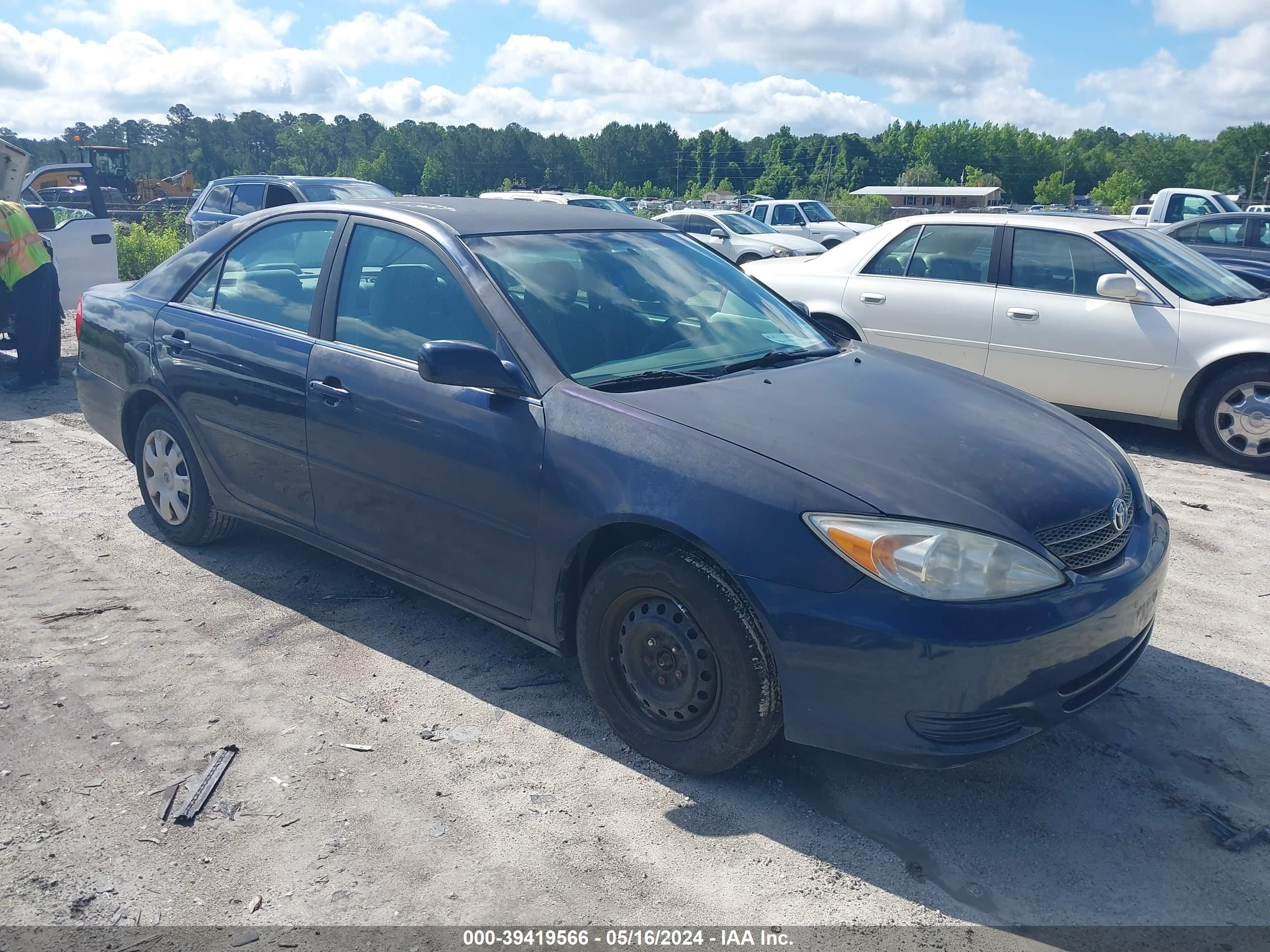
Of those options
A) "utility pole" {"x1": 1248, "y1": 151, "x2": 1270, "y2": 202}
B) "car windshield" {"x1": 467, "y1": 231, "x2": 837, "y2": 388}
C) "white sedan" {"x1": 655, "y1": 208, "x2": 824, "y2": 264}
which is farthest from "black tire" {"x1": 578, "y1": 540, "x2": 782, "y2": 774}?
"utility pole" {"x1": 1248, "y1": 151, "x2": 1270, "y2": 202}

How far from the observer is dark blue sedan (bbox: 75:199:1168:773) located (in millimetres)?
2725

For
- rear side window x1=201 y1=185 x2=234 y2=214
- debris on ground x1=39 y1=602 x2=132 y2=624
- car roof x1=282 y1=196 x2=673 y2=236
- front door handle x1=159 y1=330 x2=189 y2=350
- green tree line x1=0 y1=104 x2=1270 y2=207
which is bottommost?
debris on ground x1=39 y1=602 x2=132 y2=624

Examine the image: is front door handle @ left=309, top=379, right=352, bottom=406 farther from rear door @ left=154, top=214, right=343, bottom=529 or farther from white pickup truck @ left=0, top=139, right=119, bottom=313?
white pickup truck @ left=0, top=139, right=119, bottom=313

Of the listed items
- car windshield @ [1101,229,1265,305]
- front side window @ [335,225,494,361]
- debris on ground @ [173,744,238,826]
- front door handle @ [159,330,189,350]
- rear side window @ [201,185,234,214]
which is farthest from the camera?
rear side window @ [201,185,234,214]

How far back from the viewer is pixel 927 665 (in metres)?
2.64

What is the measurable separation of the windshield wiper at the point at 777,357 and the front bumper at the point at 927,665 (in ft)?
3.70

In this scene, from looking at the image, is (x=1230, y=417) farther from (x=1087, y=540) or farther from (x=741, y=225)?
(x=741, y=225)

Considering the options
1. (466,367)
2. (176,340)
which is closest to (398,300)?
(466,367)

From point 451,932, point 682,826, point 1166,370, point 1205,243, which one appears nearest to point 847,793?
point 682,826

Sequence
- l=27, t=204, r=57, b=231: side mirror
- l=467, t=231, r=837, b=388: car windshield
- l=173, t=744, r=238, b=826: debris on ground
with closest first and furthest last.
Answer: l=173, t=744, r=238, b=826: debris on ground, l=467, t=231, r=837, b=388: car windshield, l=27, t=204, r=57, b=231: side mirror

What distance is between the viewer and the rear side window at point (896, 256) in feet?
25.9

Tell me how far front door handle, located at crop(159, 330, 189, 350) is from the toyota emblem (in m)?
3.77

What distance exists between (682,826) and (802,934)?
20.2 inches

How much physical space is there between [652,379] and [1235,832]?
7.12 ft
